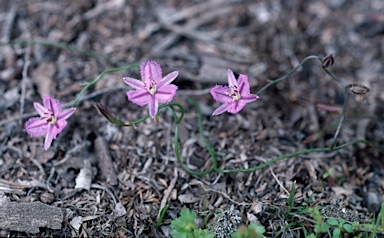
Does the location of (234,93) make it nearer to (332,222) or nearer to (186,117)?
(186,117)

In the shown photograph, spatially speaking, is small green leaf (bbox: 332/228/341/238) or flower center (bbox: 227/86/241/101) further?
flower center (bbox: 227/86/241/101)

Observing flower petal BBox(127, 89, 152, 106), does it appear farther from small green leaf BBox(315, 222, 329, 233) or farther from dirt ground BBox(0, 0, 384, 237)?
small green leaf BBox(315, 222, 329, 233)

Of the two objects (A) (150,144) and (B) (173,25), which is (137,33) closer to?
Result: (B) (173,25)

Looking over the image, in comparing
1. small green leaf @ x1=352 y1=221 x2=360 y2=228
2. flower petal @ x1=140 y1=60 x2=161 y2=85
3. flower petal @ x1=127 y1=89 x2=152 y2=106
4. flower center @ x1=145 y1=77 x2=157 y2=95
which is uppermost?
flower petal @ x1=140 y1=60 x2=161 y2=85

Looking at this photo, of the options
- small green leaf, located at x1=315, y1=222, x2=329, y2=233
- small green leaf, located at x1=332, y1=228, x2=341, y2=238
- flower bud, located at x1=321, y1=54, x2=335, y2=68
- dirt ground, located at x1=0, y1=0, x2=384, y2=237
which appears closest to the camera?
small green leaf, located at x1=315, y1=222, x2=329, y2=233

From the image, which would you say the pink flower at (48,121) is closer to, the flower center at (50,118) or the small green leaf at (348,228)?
the flower center at (50,118)

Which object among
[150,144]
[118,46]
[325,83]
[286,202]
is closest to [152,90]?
[150,144]

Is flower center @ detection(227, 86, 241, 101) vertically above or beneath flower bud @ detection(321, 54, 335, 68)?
beneath

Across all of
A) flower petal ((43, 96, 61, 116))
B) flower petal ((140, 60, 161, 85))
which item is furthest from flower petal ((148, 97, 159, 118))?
flower petal ((43, 96, 61, 116))
